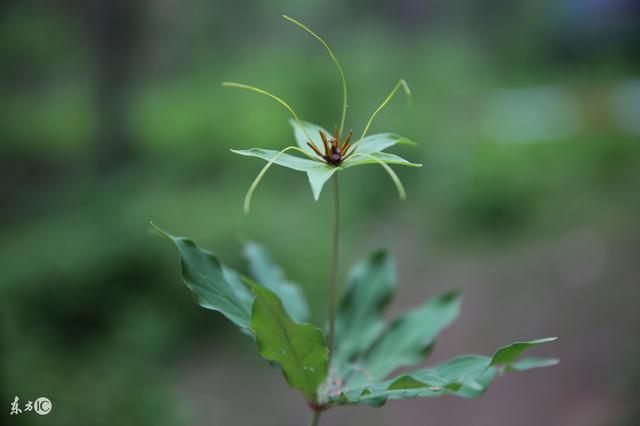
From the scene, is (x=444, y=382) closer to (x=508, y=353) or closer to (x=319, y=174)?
(x=508, y=353)

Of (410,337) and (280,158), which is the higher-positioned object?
(280,158)

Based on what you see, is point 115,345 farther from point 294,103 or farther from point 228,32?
point 228,32

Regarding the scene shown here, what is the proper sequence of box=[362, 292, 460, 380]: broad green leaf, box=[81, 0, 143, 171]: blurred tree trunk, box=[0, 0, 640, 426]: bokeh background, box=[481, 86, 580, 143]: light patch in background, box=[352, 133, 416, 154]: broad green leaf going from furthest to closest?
box=[481, 86, 580, 143]: light patch in background < box=[81, 0, 143, 171]: blurred tree trunk < box=[0, 0, 640, 426]: bokeh background < box=[362, 292, 460, 380]: broad green leaf < box=[352, 133, 416, 154]: broad green leaf

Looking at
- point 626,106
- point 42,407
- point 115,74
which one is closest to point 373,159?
point 42,407

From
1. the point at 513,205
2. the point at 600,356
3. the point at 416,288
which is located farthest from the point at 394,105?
the point at 600,356

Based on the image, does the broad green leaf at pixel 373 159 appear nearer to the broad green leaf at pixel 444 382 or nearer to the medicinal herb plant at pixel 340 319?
the medicinal herb plant at pixel 340 319

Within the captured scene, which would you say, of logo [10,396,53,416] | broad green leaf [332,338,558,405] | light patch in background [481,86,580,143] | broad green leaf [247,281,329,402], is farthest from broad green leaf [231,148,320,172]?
light patch in background [481,86,580,143]

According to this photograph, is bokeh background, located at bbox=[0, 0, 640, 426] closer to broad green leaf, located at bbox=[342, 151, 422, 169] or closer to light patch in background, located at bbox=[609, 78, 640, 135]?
light patch in background, located at bbox=[609, 78, 640, 135]
